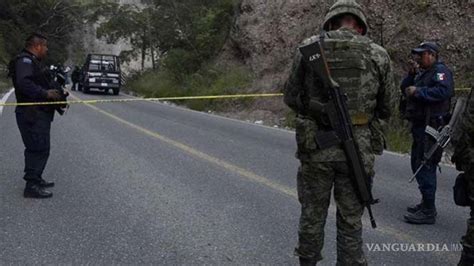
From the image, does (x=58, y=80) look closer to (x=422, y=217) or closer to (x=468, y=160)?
(x=422, y=217)

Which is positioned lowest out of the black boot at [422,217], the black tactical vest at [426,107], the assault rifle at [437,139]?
the black boot at [422,217]

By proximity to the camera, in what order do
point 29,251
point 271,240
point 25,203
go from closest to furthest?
point 29,251 → point 271,240 → point 25,203

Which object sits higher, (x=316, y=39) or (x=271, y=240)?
(x=316, y=39)

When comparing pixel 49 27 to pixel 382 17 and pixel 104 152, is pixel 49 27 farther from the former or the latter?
pixel 104 152

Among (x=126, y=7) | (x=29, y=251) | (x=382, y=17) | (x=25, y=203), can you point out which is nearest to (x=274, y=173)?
(x=25, y=203)

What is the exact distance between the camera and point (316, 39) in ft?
11.1

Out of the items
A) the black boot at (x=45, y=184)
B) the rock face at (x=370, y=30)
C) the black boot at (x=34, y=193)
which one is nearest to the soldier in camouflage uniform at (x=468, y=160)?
the black boot at (x=34, y=193)

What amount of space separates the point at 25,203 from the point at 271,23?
18.2 metres

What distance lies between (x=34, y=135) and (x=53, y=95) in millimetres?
546

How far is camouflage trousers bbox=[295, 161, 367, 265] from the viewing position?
11.5ft

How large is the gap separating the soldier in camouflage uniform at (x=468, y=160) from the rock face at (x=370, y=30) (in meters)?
9.86

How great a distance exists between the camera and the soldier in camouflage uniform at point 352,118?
340 cm

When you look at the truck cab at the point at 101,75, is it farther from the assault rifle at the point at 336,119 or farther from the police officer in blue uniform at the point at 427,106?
the assault rifle at the point at 336,119

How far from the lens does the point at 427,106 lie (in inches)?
220
